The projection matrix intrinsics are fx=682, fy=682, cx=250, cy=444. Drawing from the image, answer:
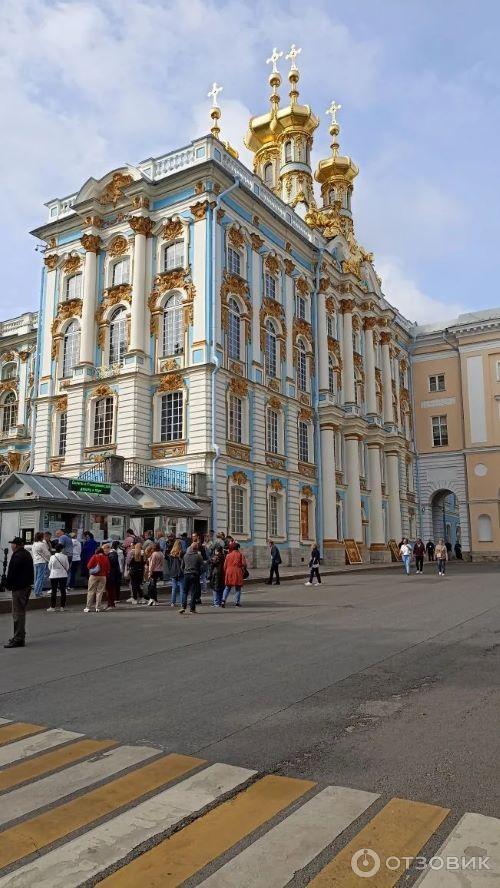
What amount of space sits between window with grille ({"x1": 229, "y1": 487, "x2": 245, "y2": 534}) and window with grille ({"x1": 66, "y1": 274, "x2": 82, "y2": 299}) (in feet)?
45.0

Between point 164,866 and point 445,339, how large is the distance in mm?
54842

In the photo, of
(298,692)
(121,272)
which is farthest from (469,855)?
(121,272)

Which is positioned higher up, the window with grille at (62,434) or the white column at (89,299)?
the white column at (89,299)

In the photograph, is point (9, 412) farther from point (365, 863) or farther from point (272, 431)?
point (365, 863)

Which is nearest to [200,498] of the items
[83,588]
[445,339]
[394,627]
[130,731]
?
[83,588]

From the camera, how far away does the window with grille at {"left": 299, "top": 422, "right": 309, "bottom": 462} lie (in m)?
38.3

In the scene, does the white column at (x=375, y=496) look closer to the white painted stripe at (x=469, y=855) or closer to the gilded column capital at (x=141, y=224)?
the gilded column capital at (x=141, y=224)

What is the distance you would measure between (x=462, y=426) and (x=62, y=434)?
31637 mm

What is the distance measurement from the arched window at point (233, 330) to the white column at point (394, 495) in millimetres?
19112

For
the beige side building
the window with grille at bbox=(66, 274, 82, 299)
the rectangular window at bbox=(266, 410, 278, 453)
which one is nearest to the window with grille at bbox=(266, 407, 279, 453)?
the rectangular window at bbox=(266, 410, 278, 453)

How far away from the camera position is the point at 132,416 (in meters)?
31.8

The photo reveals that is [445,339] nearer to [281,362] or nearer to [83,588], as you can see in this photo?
[281,362]

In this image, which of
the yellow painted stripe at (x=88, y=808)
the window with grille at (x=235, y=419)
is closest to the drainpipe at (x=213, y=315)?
the window with grille at (x=235, y=419)

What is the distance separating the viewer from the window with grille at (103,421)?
33.2 m
